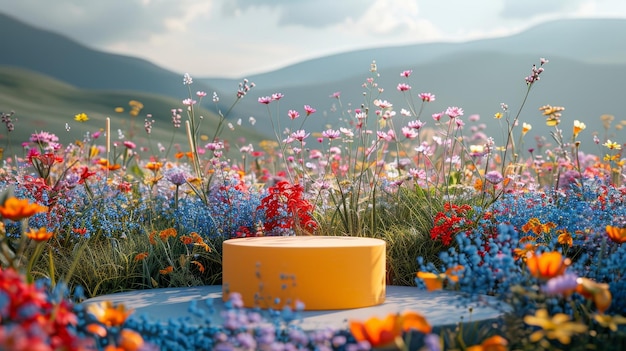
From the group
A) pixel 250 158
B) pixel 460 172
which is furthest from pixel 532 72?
pixel 250 158

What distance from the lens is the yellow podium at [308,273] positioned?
331 cm

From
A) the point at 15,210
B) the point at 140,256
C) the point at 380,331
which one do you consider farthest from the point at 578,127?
the point at 15,210

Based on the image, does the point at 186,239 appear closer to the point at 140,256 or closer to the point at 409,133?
the point at 140,256

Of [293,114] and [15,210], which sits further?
[293,114]

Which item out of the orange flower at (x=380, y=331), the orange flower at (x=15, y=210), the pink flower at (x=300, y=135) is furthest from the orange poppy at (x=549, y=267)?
the pink flower at (x=300, y=135)

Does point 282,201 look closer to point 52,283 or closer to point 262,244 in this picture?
point 262,244

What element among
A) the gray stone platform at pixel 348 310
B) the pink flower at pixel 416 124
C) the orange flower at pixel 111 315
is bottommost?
the gray stone platform at pixel 348 310

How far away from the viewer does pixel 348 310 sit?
11.1 ft

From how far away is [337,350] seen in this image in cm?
284

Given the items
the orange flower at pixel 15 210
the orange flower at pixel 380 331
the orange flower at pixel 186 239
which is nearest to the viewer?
Result: the orange flower at pixel 380 331

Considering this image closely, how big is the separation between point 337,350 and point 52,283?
1424 mm

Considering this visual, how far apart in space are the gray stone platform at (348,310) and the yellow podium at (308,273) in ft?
0.24

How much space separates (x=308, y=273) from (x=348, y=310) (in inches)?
10.7

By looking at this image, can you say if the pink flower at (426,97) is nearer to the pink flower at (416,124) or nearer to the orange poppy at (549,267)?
the pink flower at (416,124)
